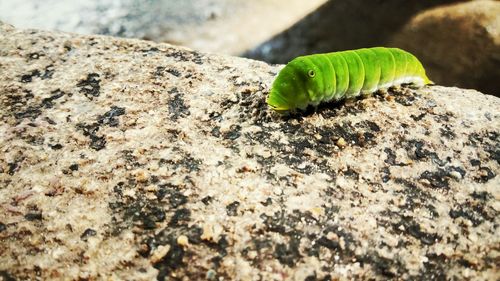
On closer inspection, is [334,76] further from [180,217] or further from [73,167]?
[73,167]

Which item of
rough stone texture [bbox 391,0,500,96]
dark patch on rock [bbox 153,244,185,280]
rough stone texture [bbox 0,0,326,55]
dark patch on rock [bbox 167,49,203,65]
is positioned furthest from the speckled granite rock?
rough stone texture [bbox 0,0,326,55]

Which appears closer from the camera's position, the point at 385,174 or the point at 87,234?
the point at 87,234

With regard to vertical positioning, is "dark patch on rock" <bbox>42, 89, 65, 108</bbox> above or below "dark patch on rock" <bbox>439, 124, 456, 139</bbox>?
above

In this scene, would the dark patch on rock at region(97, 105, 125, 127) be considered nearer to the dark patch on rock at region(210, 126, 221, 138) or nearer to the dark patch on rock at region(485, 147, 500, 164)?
the dark patch on rock at region(210, 126, 221, 138)

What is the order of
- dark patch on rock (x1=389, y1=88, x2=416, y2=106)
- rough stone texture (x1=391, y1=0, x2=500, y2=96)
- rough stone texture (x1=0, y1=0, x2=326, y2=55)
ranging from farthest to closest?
rough stone texture (x1=0, y1=0, x2=326, y2=55), rough stone texture (x1=391, y1=0, x2=500, y2=96), dark patch on rock (x1=389, y1=88, x2=416, y2=106)

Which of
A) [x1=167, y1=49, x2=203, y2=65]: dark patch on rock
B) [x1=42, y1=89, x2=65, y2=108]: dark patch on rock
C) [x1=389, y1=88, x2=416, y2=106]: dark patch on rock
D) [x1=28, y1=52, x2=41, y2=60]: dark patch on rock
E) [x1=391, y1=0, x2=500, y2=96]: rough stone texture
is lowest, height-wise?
[x1=391, y1=0, x2=500, y2=96]: rough stone texture

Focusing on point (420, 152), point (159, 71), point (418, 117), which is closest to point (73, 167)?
point (159, 71)
